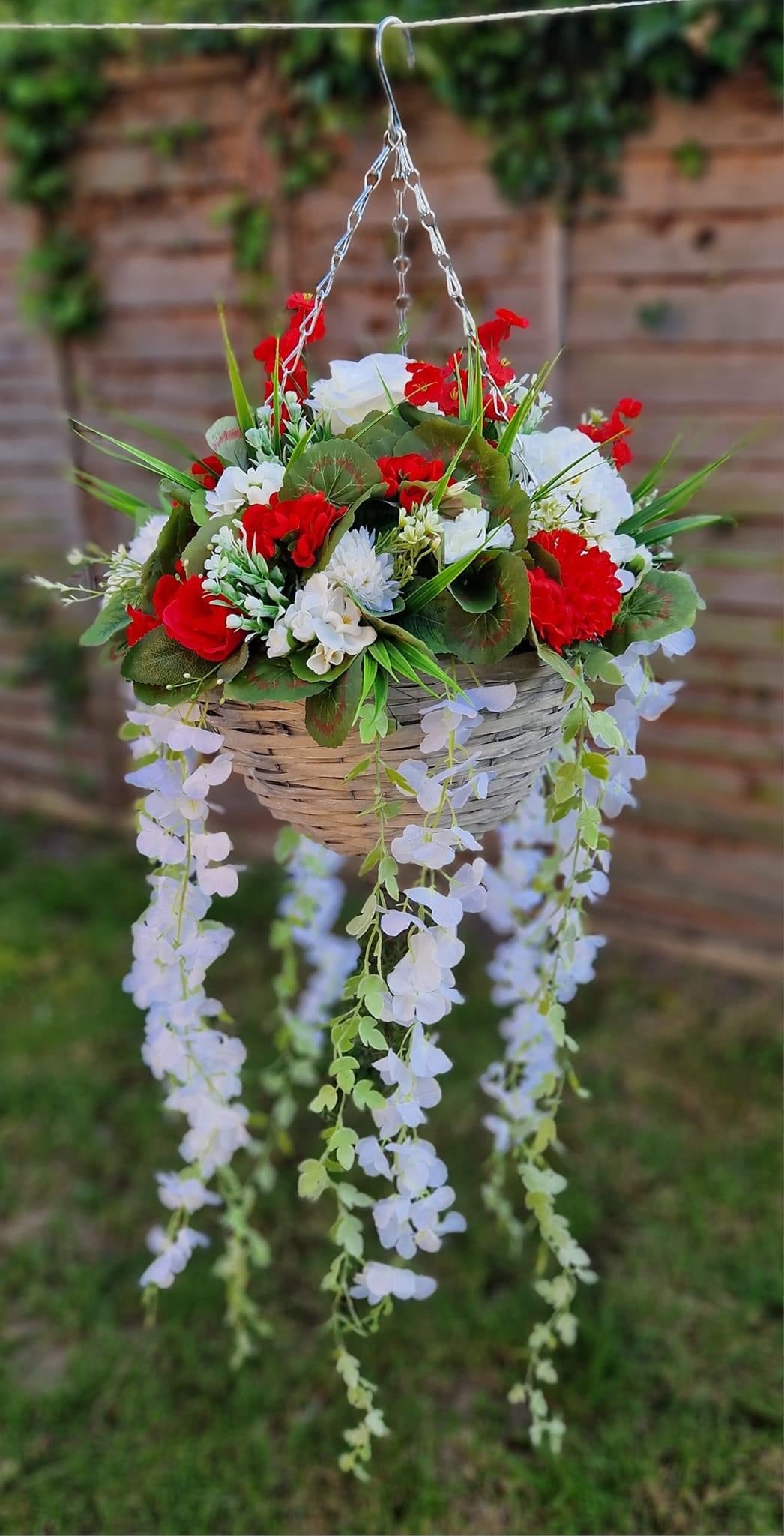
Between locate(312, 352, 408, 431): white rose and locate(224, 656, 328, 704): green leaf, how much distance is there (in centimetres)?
27

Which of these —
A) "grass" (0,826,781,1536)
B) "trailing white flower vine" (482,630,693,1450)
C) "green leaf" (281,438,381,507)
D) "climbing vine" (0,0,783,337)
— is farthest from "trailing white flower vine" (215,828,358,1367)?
"climbing vine" (0,0,783,337)

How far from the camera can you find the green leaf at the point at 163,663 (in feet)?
3.65

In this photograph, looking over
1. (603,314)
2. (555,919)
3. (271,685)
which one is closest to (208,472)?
(271,685)

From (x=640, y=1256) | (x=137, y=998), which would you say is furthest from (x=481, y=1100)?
(x=137, y=998)

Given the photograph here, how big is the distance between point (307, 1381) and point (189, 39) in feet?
9.92

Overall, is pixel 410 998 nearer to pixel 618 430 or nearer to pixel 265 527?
pixel 265 527

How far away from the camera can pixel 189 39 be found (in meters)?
2.92

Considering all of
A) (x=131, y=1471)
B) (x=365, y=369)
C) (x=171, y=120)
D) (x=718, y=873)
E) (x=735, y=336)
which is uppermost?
(x=171, y=120)

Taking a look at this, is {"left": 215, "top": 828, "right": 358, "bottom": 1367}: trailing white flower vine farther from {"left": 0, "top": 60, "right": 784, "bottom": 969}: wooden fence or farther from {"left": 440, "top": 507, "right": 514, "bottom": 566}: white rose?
{"left": 0, "top": 60, "right": 784, "bottom": 969}: wooden fence

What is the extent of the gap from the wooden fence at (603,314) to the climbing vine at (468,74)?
0.05 m

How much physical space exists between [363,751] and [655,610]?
33cm

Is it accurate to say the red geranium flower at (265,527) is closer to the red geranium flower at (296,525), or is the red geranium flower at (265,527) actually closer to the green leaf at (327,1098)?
the red geranium flower at (296,525)

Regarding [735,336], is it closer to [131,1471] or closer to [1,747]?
[131,1471]

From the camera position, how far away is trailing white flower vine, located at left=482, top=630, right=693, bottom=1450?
125 centimetres
